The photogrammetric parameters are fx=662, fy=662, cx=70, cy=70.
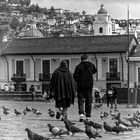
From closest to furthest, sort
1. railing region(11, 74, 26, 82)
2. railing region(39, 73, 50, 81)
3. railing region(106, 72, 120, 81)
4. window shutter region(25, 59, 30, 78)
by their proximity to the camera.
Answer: railing region(106, 72, 120, 81) → railing region(39, 73, 50, 81) → railing region(11, 74, 26, 82) → window shutter region(25, 59, 30, 78)

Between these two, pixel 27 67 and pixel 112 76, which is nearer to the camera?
pixel 112 76

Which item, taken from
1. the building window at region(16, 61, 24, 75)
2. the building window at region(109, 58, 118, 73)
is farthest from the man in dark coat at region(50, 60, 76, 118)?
the building window at region(16, 61, 24, 75)

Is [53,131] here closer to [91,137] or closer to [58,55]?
[91,137]

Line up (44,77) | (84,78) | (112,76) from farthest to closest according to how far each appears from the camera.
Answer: (44,77) < (112,76) < (84,78)

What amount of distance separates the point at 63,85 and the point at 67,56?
45.2m

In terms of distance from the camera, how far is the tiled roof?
6047cm

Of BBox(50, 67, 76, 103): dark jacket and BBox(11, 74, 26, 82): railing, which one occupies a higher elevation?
BBox(11, 74, 26, 82): railing

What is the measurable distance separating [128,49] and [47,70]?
8.67 meters

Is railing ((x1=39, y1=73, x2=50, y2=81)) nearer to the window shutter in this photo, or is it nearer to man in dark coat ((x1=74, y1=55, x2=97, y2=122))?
the window shutter

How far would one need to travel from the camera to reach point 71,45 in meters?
62.3

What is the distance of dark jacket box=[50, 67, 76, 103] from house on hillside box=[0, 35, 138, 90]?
1685 inches

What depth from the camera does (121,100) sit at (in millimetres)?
42375

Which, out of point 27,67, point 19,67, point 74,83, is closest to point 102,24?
point 19,67

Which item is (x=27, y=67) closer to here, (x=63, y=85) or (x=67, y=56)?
(x=67, y=56)
